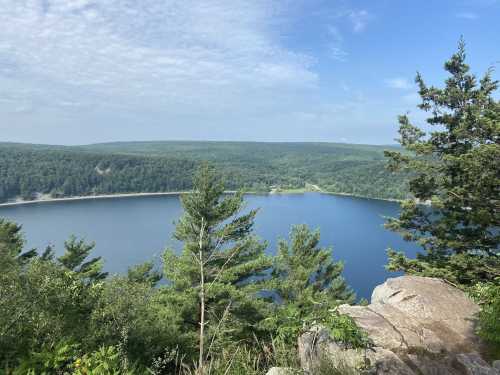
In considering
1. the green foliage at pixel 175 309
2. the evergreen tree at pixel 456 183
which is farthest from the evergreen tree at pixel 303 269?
the evergreen tree at pixel 456 183

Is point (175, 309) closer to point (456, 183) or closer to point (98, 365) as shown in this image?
point (98, 365)

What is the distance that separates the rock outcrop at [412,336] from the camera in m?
4.57

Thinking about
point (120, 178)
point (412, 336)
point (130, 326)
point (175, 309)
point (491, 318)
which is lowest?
point (120, 178)

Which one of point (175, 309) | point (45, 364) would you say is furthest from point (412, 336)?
point (175, 309)

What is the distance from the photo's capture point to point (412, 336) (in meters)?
6.00

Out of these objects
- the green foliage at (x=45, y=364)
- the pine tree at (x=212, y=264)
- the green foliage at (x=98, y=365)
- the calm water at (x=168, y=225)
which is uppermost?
the green foliage at (x=98, y=365)

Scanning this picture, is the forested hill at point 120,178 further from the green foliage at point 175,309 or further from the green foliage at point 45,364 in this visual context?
the green foliage at point 45,364

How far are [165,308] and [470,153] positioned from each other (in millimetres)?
12227

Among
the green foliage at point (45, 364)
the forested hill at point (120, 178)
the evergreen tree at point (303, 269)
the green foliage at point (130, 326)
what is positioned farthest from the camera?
the forested hill at point (120, 178)

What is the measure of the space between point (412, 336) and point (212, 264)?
1082cm

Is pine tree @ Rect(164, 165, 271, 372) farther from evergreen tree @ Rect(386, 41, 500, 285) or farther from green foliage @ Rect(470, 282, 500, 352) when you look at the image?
green foliage @ Rect(470, 282, 500, 352)

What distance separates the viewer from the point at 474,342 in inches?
244

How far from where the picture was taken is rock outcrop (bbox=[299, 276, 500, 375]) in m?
4.57

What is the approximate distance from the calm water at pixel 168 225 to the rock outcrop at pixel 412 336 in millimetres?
32358
